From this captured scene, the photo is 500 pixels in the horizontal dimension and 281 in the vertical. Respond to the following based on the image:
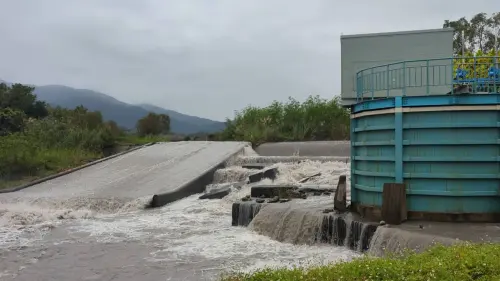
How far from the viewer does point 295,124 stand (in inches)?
960

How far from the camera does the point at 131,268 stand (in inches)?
320

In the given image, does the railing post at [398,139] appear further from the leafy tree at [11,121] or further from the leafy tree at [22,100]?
the leafy tree at [22,100]

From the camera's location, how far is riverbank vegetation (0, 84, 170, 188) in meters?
18.8

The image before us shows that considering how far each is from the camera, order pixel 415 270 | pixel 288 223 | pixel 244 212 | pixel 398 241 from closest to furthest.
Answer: pixel 415 270
pixel 398 241
pixel 288 223
pixel 244 212

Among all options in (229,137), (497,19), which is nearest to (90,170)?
(229,137)

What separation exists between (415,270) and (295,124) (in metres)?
19.9

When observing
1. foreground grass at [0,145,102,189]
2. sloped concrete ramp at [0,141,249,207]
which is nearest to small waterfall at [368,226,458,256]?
sloped concrete ramp at [0,141,249,207]

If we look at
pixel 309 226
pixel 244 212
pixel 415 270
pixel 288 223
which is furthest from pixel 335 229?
pixel 415 270

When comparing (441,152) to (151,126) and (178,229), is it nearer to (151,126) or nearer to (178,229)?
(178,229)

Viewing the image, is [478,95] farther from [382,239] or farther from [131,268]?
[131,268]

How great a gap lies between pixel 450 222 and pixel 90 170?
1446 centimetres

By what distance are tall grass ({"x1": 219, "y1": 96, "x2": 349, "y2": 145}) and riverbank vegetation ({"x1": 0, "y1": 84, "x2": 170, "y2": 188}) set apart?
5141 mm

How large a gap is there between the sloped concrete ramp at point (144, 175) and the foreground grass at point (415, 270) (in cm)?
1023

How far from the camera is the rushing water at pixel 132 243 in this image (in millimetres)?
8023
